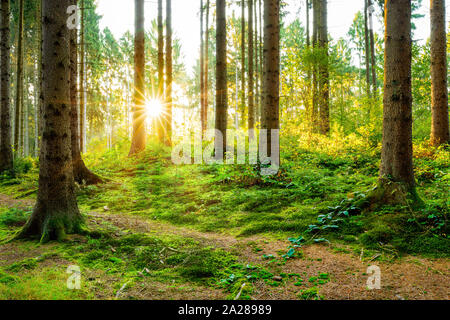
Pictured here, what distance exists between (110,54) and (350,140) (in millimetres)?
33954

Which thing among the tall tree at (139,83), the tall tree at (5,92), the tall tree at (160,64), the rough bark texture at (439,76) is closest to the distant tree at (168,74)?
the tall tree at (160,64)

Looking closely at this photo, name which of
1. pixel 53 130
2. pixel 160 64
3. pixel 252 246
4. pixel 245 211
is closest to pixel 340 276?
pixel 252 246

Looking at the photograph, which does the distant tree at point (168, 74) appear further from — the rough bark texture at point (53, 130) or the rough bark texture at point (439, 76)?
the rough bark texture at point (439, 76)

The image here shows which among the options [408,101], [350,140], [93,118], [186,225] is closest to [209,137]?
[350,140]

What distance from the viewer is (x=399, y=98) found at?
494cm

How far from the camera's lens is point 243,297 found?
2.94 meters

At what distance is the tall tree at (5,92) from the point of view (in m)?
11.5

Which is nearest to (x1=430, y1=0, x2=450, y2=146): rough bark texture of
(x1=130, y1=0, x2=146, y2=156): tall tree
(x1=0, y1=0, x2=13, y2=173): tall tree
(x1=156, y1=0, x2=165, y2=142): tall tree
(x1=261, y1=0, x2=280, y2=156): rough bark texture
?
(x1=261, y1=0, x2=280, y2=156): rough bark texture

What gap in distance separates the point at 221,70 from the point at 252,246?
822cm

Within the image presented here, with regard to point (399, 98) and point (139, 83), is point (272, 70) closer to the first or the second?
point (399, 98)

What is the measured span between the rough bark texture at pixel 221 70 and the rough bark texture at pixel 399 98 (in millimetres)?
6886

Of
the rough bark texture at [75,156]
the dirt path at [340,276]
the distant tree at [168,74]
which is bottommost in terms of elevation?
the dirt path at [340,276]

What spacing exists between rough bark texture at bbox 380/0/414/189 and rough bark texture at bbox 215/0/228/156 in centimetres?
689
